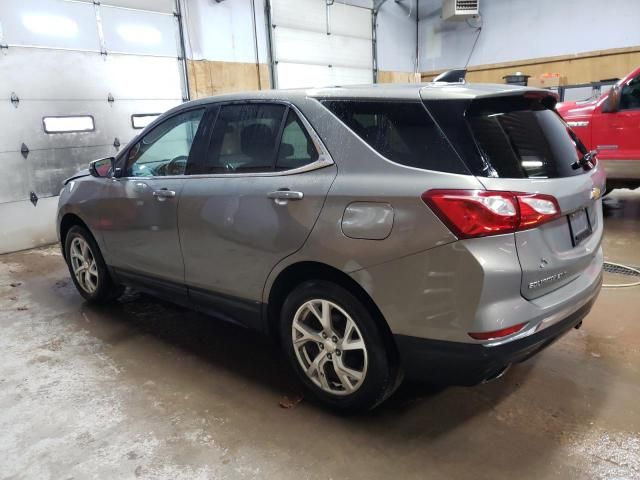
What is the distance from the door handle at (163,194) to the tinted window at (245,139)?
29 cm

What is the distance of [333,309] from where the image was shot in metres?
2.34

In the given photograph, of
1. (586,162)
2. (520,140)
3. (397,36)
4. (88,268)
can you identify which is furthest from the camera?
(397,36)

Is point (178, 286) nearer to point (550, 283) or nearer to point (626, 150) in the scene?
point (550, 283)

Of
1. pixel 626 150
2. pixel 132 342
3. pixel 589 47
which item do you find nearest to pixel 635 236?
pixel 626 150

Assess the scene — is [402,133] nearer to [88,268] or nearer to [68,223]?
[88,268]

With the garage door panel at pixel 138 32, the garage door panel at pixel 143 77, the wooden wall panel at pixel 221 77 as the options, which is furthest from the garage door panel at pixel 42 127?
the wooden wall panel at pixel 221 77

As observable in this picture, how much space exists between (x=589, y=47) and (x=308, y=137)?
10508mm

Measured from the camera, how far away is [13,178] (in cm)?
627

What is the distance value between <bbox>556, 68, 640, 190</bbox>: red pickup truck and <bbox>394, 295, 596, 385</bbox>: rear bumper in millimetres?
4591

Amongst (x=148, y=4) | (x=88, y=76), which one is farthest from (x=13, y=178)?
(x=148, y=4)

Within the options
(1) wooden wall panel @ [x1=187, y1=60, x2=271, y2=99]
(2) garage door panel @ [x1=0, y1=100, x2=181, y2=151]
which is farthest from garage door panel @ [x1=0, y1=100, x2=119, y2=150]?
(1) wooden wall panel @ [x1=187, y1=60, x2=271, y2=99]

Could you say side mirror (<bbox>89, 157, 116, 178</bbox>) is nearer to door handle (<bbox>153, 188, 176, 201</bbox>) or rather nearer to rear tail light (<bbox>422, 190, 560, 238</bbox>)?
door handle (<bbox>153, 188, 176, 201</bbox>)

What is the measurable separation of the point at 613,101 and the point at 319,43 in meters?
6.20

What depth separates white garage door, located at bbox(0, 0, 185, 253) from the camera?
6176 millimetres
